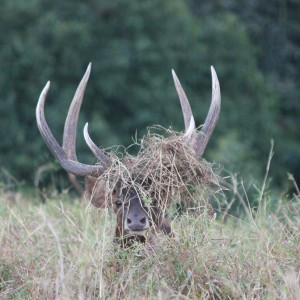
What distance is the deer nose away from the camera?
774 cm

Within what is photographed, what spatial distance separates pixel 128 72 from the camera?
22.5m

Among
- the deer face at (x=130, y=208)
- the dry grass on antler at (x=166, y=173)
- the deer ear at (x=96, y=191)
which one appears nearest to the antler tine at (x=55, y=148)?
the deer ear at (x=96, y=191)

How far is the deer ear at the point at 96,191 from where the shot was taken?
820cm

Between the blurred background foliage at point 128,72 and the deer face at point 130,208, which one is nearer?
the deer face at point 130,208

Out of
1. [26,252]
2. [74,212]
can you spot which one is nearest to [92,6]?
[74,212]

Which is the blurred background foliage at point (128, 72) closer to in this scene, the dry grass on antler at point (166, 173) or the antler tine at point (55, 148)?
the antler tine at point (55, 148)

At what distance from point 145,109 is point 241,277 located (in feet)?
47.7

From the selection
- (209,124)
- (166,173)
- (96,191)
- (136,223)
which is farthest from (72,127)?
(136,223)

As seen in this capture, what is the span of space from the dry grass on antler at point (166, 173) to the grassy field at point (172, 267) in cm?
23

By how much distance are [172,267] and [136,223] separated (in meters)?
0.51

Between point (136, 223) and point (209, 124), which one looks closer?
point (136, 223)

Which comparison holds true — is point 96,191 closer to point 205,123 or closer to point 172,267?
point 205,123

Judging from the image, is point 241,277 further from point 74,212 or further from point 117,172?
point 74,212

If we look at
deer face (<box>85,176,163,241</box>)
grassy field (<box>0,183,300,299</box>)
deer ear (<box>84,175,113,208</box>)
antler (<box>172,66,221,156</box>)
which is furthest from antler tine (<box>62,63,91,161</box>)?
antler (<box>172,66,221,156</box>)
